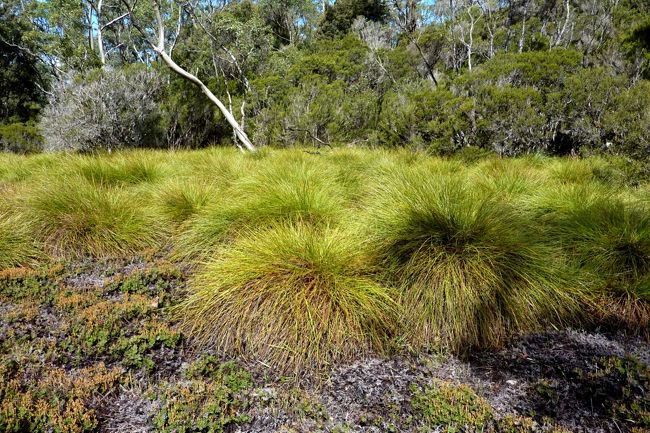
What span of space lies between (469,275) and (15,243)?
13.3 feet

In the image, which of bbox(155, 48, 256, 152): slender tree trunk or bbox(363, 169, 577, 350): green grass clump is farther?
bbox(155, 48, 256, 152): slender tree trunk

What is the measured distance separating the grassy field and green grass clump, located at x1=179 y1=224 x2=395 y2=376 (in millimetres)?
13

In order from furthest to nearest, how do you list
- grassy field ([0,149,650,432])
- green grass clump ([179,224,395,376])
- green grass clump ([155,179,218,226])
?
1. green grass clump ([155,179,218,226])
2. green grass clump ([179,224,395,376])
3. grassy field ([0,149,650,432])

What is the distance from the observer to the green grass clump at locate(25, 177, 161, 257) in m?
3.96

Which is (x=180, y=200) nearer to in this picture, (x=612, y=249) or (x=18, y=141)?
(x=612, y=249)

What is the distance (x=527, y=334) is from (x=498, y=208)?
1200 millimetres

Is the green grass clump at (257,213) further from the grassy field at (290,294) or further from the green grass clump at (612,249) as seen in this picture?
the green grass clump at (612,249)

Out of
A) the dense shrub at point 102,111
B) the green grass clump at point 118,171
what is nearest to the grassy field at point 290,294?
the green grass clump at point 118,171

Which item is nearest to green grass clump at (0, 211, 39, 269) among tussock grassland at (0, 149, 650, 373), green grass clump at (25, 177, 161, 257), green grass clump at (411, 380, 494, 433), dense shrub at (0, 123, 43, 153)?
tussock grassland at (0, 149, 650, 373)

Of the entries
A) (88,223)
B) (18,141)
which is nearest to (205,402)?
(88,223)

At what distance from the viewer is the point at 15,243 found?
3715 millimetres

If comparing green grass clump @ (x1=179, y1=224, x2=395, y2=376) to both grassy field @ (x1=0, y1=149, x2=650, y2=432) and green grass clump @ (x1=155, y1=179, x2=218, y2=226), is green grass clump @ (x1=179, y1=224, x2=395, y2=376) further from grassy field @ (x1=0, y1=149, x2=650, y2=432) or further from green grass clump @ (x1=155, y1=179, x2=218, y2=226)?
green grass clump @ (x1=155, y1=179, x2=218, y2=226)

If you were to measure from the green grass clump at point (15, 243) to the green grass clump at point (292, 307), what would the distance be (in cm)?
186

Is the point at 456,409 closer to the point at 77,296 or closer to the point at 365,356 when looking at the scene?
the point at 365,356
